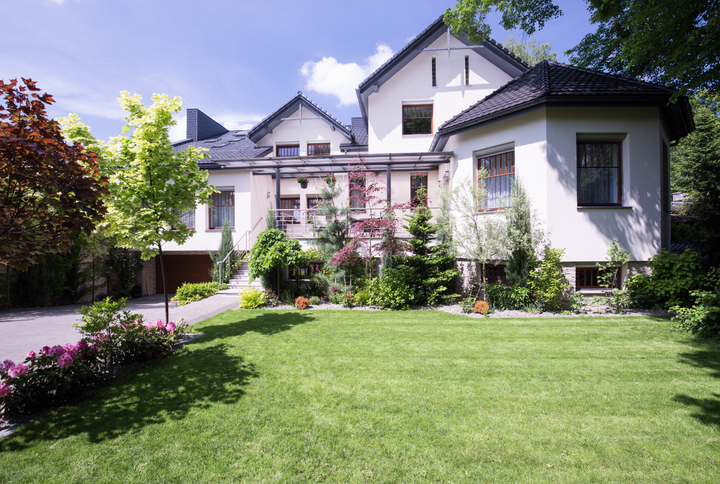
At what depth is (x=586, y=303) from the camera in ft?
29.8

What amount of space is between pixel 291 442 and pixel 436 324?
218 inches

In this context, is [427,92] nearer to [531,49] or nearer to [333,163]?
[333,163]

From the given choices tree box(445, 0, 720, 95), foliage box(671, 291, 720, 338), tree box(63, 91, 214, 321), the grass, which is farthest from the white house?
tree box(63, 91, 214, 321)

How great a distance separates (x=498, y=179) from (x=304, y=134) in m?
11.3

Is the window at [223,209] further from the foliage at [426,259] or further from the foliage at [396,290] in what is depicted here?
the foliage at [426,259]

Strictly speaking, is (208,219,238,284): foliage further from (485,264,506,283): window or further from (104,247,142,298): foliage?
(485,264,506,283): window

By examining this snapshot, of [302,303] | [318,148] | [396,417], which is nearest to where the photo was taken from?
[396,417]

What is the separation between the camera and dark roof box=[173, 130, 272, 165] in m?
16.6

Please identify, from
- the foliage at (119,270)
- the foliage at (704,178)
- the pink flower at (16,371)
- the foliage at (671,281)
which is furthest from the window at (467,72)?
the foliage at (119,270)

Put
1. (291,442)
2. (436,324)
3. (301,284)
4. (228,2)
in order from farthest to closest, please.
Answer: (301,284) → (228,2) → (436,324) → (291,442)

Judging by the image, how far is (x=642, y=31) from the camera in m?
8.27

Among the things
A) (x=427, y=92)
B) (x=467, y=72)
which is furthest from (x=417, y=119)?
(x=467, y=72)

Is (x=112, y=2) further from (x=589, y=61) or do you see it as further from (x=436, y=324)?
(x=589, y=61)

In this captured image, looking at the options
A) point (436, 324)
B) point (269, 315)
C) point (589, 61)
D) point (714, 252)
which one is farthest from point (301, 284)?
point (714, 252)
